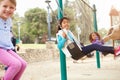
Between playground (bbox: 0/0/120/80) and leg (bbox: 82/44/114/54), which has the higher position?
leg (bbox: 82/44/114/54)

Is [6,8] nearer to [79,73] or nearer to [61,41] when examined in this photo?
[61,41]

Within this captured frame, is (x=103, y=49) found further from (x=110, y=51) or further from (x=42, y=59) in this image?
(x=42, y=59)

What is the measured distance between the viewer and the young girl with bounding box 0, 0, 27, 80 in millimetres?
3354

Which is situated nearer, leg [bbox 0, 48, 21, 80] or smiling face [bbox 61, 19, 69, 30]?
leg [bbox 0, 48, 21, 80]

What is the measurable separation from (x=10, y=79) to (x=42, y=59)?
1322 centimetres

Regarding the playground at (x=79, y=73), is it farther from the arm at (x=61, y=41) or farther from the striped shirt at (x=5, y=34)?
the striped shirt at (x=5, y=34)

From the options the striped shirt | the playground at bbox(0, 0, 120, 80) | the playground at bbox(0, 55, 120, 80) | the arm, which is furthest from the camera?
the playground at bbox(0, 0, 120, 80)

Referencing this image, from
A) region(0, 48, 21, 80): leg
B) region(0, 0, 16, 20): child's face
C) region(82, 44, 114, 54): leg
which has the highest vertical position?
region(0, 0, 16, 20): child's face

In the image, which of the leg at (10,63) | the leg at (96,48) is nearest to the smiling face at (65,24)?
the leg at (96,48)

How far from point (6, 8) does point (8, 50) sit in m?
0.48

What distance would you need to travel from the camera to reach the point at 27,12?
170ft

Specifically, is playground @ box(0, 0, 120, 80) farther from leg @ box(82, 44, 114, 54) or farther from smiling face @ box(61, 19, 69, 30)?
smiling face @ box(61, 19, 69, 30)

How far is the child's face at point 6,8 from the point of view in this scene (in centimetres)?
348

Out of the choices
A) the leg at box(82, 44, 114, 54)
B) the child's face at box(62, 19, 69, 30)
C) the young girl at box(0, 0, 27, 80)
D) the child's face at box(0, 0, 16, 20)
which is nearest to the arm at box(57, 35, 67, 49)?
the child's face at box(62, 19, 69, 30)
